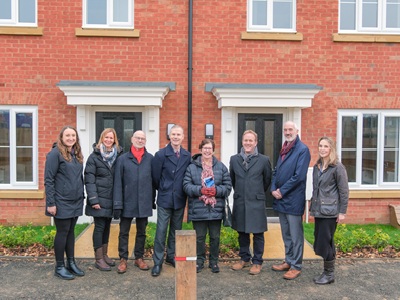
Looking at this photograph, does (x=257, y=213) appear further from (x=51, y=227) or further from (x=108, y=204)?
(x=51, y=227)

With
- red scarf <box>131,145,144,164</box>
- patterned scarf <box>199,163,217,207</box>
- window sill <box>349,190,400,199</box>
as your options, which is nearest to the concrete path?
patterned scarf <box>199,163,217,207</box>

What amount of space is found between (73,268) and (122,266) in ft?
2.01

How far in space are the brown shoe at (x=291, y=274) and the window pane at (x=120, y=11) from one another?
546cm

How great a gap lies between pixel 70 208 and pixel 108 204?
0.46 metres

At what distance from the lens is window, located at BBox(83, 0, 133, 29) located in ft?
25.5

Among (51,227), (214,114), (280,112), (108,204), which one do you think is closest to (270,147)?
(280,112)

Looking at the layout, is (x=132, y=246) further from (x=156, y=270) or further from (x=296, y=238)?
(x=296, y=238)

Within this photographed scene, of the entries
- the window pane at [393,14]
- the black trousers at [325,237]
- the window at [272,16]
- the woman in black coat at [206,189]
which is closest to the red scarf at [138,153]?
the woman in black coat at [206,189]

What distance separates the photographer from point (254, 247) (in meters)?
5.34

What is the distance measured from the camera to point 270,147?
8.02m

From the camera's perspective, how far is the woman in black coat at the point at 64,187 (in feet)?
16.0

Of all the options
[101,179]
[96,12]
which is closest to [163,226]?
[101,179]

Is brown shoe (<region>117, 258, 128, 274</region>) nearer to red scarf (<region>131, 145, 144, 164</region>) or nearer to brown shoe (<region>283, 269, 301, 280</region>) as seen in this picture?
red scarf (<region>131, 145, 144, 164</region>)

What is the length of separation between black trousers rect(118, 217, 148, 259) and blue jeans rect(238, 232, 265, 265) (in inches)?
51.5
